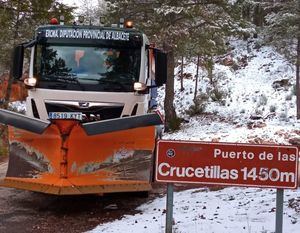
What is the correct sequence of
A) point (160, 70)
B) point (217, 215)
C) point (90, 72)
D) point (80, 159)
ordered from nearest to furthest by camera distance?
point (217, 215)
point (80, 159)
point (90, 72)
point (160, 70)

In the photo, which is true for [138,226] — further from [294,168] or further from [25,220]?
[294,168]

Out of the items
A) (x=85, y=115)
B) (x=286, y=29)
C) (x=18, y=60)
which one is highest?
(x=286, y=29)

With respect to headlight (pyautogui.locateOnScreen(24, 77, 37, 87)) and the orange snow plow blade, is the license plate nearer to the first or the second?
the orange snow plow blade

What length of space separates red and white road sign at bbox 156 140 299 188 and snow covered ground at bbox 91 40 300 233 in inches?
35.3

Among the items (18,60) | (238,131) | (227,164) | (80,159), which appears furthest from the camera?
(238,131)

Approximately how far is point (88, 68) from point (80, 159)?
68.6 inches

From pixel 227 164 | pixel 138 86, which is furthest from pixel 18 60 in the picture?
pixel 227 164

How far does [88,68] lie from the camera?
8297 millimetres

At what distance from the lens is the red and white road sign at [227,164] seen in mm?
4777

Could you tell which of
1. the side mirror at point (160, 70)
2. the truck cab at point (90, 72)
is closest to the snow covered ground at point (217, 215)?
the truck cab at point (90, 72)

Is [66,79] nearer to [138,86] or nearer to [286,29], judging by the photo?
[138,86]

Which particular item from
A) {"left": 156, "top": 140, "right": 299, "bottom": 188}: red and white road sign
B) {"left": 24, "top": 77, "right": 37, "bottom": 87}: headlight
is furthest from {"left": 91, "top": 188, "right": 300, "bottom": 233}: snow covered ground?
{"left": 24, "top": 77, "right": 37, "bottom": 87}: headlight

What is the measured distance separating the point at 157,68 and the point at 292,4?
42.8ft

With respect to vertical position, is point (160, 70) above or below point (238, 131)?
above
